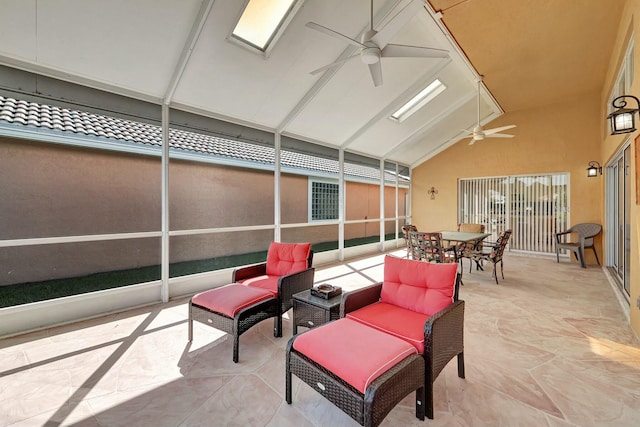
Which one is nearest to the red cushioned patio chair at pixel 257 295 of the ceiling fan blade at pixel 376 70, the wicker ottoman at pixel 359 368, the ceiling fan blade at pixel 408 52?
the wicker ottoman at pixel 359 368

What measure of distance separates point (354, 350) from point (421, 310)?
940mm

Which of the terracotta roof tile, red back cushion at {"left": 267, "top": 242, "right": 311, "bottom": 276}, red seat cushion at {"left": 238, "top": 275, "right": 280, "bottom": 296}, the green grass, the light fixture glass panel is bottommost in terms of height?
the green grass

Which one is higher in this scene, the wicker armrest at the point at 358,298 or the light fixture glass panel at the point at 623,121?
the light fixture glass panel at the point at 623,121

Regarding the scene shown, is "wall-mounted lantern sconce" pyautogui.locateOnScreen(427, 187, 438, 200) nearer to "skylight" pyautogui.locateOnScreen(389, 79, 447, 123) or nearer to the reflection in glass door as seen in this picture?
"skylight" pyautogui.locateOnScreen(389, 79, 447, 123)

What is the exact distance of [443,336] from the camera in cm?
207

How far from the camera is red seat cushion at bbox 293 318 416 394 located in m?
1.64

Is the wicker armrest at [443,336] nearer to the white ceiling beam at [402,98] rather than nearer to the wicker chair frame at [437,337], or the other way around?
the wicker chair frame at [437,337]

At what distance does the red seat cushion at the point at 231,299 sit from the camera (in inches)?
106

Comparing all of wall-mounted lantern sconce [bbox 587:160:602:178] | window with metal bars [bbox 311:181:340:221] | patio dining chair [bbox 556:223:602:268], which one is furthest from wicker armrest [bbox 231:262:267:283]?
wall-mounted lantern sconce [bbox 587:160:602:178]

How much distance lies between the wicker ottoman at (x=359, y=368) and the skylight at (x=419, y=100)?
18.8ft

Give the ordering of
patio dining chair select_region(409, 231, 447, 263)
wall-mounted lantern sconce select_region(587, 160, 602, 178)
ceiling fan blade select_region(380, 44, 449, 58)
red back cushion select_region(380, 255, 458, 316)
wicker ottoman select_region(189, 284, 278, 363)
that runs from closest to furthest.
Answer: red back cushion select_region(380, 255, 458, 316) → wicker ottoman select_region(189, 284, 278, 363) → ceiling fan blade select_region(380, 44, 449, 58) → patio dining chair select_region(409, 231, 447, 263) → wall-mounted lantern sconce select_region(587, 160, 602, 178)

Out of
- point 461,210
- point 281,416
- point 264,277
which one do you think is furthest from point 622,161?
point 281,416

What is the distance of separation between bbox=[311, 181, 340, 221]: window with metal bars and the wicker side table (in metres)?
6.56

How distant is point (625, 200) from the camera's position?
4.74 metres
